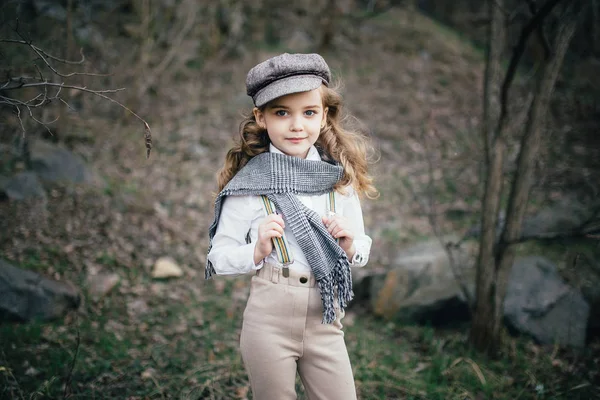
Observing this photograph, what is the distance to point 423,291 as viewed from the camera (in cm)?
451

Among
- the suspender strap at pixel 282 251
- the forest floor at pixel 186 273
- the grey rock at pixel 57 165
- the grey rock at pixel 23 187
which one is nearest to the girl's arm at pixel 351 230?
the suspender strap at pixel 282 251

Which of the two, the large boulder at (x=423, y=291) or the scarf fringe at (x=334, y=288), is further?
the large boulder at (x=423, y=291)

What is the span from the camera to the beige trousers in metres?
2.05

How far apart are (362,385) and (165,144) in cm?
594

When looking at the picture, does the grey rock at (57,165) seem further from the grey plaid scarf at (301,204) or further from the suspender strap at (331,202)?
the suspender strap at (331,202)

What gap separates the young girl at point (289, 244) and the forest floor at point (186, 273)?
2.51 feet

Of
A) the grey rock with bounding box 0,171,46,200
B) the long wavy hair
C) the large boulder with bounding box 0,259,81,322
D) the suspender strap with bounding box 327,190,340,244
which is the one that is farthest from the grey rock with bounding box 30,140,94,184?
the suspender strap with bounding box 327,190,340,244

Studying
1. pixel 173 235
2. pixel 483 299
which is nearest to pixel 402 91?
pixel 173 235

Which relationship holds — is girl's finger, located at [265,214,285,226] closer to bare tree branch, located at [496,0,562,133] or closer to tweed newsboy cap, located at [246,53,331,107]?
tweed newsboy cap, located at [246,53,331,107]

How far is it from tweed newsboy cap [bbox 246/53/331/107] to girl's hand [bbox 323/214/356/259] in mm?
613

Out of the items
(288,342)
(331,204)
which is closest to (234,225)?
(331,204)

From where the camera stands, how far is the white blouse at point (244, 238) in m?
2.06

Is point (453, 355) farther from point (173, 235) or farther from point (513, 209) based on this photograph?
point (173, 235)

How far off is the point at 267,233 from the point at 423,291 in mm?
3011
